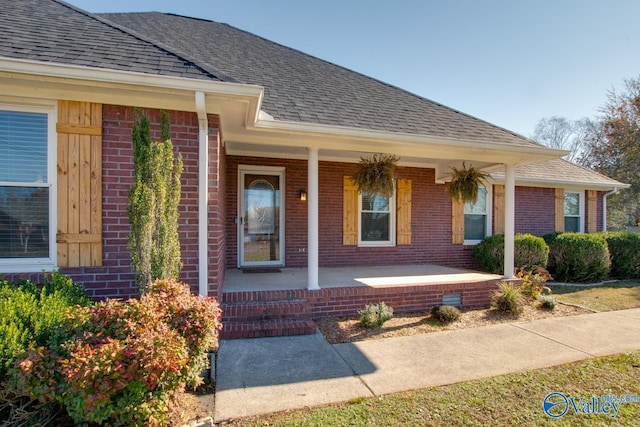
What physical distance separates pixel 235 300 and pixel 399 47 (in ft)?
25.8

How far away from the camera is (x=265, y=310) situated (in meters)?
Answer: 4.47

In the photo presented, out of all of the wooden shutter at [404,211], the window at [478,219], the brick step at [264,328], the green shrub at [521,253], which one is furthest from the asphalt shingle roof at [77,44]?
the window at [478,219]

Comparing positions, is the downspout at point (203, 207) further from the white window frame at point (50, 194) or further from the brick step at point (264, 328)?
the white window frame at point (50, 194)

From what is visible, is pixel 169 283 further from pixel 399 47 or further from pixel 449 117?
pixel 399 47

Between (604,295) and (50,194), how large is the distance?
975cm

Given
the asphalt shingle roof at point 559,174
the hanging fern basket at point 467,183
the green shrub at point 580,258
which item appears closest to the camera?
the hanging fern basket at point 467,183

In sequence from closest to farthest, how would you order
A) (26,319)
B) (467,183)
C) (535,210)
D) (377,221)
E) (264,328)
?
(26,319) → (264,328) → (467,183) → (377,221) → (535,210)

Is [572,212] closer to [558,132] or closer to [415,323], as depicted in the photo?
[415,323]

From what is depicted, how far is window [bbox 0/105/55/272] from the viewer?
136 inches

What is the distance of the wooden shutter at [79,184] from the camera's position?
11.6ft

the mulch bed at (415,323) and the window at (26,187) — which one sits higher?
the window at (26,187)

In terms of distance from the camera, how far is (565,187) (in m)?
9.54

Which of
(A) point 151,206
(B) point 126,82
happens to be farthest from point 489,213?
(B) point 126,82

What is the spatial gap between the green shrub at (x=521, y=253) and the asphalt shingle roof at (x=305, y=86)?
2742 mm
